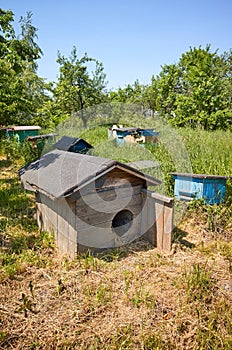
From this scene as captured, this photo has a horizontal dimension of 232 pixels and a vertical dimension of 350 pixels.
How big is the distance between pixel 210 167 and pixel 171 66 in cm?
1890

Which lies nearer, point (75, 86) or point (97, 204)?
point (97, 204)

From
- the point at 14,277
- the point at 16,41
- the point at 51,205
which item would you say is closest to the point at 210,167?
the point at 51,205

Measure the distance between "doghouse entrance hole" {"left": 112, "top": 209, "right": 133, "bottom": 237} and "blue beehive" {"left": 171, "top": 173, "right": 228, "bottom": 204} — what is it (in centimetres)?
136

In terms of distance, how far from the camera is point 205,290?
317 centimetres

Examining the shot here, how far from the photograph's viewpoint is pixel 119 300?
3.07m

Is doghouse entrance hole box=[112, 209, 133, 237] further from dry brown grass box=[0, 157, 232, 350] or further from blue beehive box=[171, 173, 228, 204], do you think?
blue beehive box=[171, 173, 228, 204]

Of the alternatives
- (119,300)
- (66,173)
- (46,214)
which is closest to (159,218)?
(119,300)

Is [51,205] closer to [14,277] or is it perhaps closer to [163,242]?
[14,277]

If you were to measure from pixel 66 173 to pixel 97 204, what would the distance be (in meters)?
0.72

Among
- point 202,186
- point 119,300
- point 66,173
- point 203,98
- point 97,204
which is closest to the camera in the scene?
point 119,300

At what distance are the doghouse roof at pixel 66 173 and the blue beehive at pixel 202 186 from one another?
103 centimetres

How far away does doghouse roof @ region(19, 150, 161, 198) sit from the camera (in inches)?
138

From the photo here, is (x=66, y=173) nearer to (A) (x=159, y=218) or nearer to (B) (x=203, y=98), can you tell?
(A) (x=159, y=218)

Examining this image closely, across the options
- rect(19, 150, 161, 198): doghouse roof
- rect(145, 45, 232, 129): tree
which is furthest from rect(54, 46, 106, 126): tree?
rect(19, 150, 161, 198): doghouse roof
